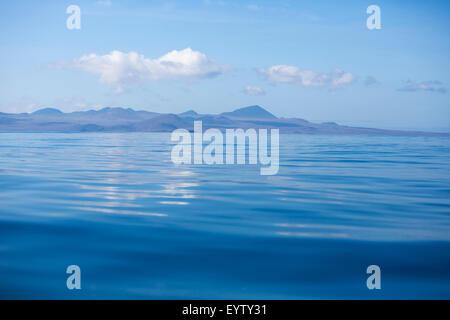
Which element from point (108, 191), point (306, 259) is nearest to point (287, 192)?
point (108, 191)

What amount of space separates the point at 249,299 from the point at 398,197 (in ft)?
27.4

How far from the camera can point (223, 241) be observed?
25.9ft

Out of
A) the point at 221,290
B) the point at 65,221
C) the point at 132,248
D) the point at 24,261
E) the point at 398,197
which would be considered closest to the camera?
the point at 221,290

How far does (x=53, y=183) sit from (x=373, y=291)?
1192 cm

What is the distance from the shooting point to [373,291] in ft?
19.6

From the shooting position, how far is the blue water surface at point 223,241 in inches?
238

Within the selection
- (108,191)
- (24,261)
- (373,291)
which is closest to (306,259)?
(373,291)

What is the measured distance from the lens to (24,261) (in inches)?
270

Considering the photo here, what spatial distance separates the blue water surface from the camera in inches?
238
